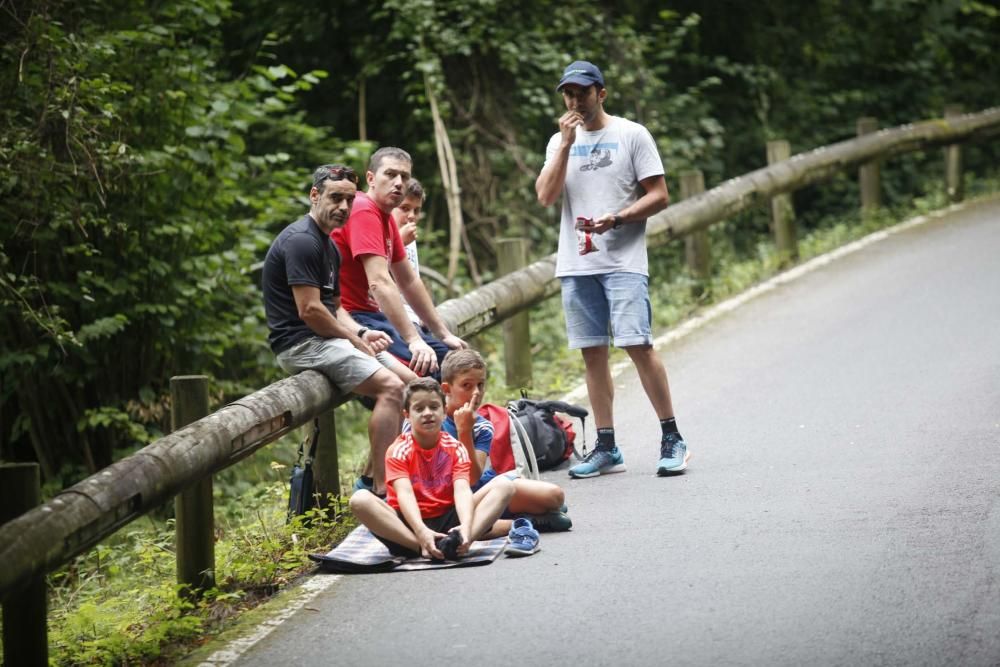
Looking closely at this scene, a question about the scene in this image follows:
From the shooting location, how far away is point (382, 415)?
6.84 metres

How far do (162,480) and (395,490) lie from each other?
1.22 metres

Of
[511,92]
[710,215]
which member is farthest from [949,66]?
[710,215]

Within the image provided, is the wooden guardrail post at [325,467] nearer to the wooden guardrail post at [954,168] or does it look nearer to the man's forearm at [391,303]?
the man's forearm at [391,303]

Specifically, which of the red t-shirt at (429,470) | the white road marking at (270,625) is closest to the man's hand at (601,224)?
the red t-shirt at (429,470)

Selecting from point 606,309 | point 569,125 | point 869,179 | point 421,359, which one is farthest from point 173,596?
point 869,179

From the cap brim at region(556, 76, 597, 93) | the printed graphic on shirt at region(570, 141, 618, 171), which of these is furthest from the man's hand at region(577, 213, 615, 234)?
the cap brim at region(556, 76, 597, 93)

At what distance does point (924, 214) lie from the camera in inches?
673

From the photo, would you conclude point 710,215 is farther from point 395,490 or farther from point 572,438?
point 395,490

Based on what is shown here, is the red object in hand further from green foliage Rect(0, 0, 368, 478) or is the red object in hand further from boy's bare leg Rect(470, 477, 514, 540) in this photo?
green foliage Rect(0, 0, 368, 478)

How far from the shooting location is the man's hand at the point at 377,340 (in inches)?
280

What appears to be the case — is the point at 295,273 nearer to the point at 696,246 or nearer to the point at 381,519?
the point at 381,519

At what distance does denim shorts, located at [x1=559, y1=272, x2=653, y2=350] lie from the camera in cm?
764

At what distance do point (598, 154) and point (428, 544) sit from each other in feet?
8.65

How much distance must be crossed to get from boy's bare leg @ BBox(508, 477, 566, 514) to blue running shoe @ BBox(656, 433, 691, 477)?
42.7 inches
